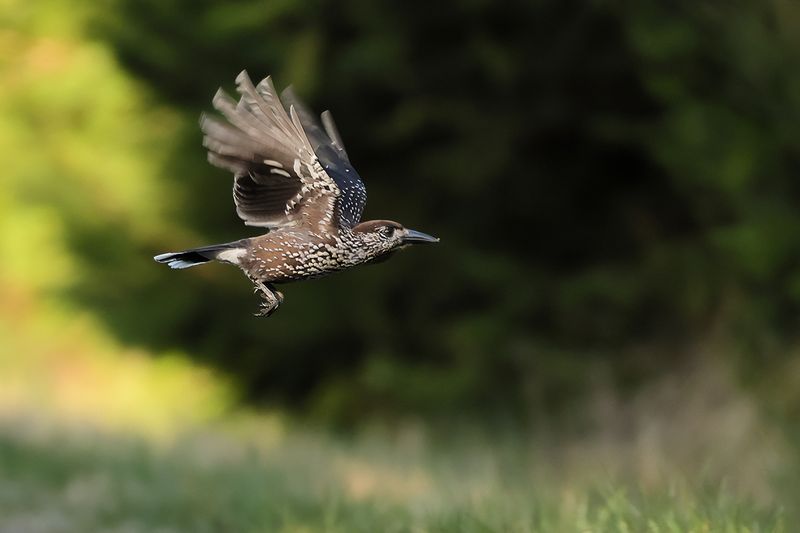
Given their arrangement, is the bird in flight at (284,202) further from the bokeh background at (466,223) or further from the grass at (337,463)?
the bokeh background at (466,223)

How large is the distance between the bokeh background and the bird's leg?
5103 millimetres

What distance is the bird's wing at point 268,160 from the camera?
3768 millimetres

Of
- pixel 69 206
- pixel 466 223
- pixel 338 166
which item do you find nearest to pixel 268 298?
pixel 338 166

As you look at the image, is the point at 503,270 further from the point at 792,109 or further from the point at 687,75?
the point at 792,109

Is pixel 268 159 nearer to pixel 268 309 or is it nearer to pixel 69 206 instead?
pixel 268 309

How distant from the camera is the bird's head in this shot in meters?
3.38

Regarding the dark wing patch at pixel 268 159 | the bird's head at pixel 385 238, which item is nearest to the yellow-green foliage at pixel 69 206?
the dark wing patch at pixel 268 159

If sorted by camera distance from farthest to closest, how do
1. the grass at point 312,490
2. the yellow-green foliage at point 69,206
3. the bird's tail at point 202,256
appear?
the yellow-green foliage at point 69,206
the grass at point 312,490
the bird's tail at point 202,256

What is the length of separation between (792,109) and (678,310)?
114 inches

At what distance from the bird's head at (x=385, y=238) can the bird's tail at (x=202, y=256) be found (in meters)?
0.40

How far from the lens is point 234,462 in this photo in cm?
852

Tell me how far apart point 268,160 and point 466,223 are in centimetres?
728

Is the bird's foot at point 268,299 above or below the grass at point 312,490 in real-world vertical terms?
above

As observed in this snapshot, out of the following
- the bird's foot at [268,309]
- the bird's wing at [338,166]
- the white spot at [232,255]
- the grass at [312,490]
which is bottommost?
the grass at [312,490]
